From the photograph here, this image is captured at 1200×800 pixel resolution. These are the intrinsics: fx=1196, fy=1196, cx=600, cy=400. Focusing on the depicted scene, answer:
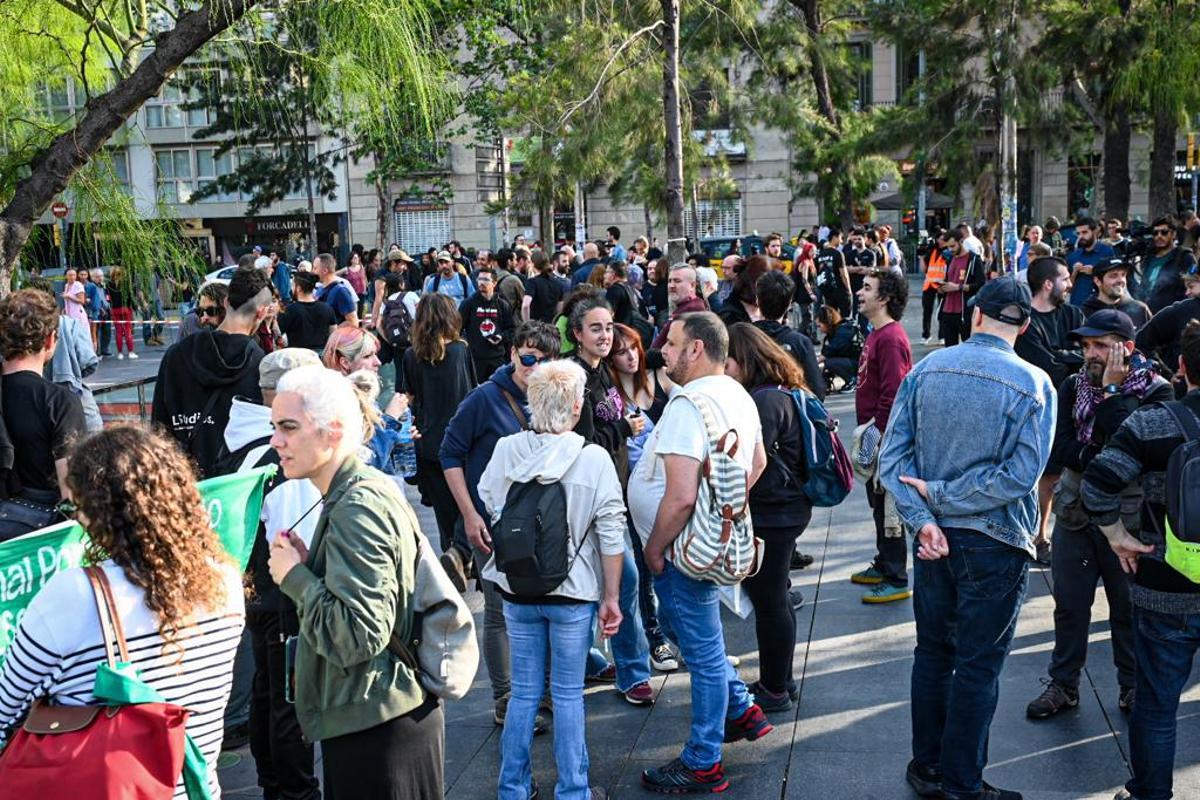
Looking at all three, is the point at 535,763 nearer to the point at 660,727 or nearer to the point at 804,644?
the point at 660,727

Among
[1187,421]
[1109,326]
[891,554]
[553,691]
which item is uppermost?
[1109,326]

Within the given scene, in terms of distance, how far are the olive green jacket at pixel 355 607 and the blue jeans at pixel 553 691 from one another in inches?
48.5

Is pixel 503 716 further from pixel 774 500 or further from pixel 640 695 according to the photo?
pixel 774 500

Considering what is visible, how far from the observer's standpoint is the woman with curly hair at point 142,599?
2732mm

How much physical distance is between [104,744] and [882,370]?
16.8 ft

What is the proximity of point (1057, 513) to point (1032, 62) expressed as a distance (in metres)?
19.1

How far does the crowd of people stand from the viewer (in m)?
3.02

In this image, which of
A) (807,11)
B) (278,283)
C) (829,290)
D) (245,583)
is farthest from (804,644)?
(807,11)

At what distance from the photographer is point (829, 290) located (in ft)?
59.1

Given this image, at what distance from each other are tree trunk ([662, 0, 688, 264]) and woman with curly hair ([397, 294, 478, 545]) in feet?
18.8

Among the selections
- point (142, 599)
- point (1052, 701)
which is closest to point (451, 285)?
point (1052, 701)

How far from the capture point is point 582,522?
445 cm

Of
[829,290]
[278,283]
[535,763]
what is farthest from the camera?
[278,283]

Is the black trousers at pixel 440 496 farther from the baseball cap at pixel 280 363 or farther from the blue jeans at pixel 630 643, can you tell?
the baseball cap at pixel 280 363
